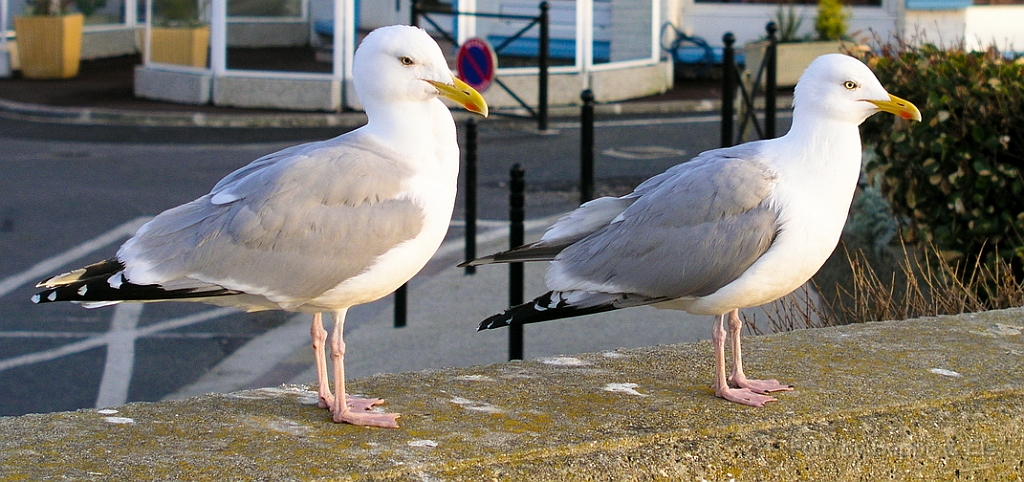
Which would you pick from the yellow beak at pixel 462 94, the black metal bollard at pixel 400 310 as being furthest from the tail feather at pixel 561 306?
the black metal bollard at pixel 400 310

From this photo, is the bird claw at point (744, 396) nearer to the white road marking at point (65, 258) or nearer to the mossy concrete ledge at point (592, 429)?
the mossy concrete ledge at point (592, 429)

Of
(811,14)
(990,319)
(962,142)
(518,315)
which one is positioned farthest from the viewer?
(811,14)

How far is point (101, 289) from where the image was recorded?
3.35m

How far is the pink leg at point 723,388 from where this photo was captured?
369cm

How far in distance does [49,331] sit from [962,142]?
5462mm

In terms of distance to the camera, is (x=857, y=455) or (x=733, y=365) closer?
(x=857, y=455)

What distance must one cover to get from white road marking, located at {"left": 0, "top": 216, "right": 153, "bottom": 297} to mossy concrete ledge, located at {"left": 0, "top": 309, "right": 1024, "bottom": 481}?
551 cm

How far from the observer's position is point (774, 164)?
3686 mm

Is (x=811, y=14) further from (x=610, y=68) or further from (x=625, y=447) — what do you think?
(x=625, y=447)

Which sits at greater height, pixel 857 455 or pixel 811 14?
pixel 811 14

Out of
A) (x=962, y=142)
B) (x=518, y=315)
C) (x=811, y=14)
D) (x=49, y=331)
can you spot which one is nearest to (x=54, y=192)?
(x=49, y=331)

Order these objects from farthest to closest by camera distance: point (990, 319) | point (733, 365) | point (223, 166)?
point (223, 166) < point (990, 319) < point (733, 365)

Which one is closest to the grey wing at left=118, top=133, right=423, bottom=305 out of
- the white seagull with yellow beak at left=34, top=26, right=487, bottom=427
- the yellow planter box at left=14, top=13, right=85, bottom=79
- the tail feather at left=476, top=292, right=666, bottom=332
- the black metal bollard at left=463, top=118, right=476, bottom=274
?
the white seagull with yellow beak at left=34, top=26, right=487, bottom=427

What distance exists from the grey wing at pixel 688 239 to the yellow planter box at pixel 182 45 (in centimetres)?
1596
